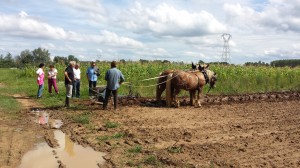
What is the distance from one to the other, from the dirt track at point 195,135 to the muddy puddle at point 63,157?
308mm

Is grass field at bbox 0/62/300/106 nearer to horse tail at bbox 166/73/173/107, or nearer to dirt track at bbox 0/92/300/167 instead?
horse tail at bbox 166/73/173/107

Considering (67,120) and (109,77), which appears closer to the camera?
(67,120)

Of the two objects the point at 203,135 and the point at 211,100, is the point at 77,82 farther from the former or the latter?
the point at 203,135

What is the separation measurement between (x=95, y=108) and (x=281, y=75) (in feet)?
61.1

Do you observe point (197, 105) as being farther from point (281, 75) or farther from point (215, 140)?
point (281, 75)

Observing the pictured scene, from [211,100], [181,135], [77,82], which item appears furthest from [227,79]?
[181,135]

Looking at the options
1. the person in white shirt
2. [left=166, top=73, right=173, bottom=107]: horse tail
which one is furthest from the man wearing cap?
[left=166, top=73, right=173, bottom=107]: horse tail

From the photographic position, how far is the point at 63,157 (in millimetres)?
7902

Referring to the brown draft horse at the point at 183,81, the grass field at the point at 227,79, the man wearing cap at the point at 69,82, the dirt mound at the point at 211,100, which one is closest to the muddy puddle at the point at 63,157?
the man wearing cap at the point at 69,82

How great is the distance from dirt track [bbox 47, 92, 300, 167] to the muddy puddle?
31 centimetres

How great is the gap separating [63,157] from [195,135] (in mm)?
3566

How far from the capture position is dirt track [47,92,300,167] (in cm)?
757

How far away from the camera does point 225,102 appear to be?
17.6m

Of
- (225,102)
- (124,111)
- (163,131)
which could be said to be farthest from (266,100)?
(163,131)
